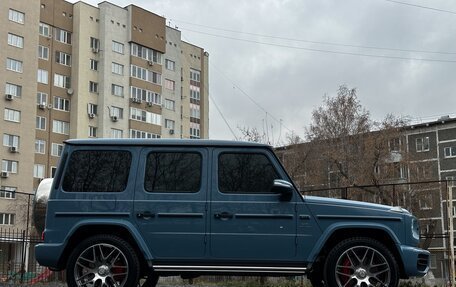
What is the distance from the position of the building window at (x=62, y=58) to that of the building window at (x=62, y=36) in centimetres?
137

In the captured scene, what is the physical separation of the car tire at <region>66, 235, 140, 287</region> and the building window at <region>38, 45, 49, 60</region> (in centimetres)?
5670

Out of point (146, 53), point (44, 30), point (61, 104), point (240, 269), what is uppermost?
point (44, 30)

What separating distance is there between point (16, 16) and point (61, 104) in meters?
10.00

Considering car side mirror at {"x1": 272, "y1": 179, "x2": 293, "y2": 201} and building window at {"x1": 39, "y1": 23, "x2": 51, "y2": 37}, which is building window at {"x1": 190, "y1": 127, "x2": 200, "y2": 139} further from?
car side mirror at {"x1": 272, "y1": 179, "x2": 293, "y2": 201}

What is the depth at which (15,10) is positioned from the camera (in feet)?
193

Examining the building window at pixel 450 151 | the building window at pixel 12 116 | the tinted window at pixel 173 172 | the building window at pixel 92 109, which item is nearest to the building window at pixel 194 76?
the building window at pixel 92 109

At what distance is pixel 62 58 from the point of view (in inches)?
2511

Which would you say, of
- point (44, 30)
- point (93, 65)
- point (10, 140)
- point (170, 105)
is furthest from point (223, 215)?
point (170, 105)

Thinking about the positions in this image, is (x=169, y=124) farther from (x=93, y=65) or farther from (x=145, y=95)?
(x=93, y=65)

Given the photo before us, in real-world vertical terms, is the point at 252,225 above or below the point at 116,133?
below

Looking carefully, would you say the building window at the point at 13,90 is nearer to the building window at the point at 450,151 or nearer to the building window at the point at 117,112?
the building window at the point at 117,112

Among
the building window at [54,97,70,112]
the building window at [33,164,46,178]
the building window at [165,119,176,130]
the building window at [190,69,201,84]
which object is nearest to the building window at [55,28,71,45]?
the building window at [54,97,70,112]

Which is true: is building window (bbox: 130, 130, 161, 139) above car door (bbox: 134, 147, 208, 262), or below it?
above

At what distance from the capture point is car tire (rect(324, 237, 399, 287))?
8258mm
